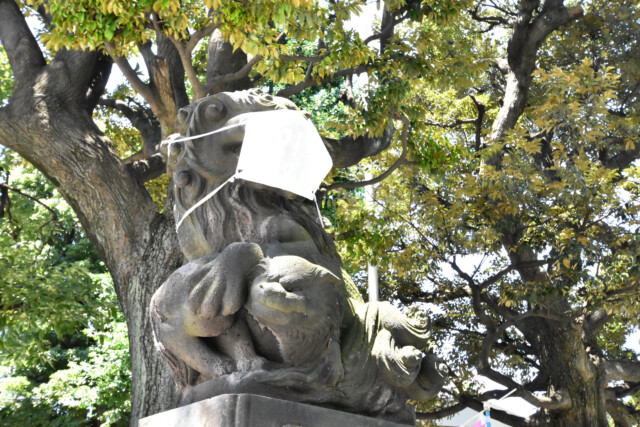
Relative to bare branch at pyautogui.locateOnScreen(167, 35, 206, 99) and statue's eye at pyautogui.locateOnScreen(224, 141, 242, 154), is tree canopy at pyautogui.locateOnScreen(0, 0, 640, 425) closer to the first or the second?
bare branch at pyautogui.locateOnScreen(167, 35, 206, 99)

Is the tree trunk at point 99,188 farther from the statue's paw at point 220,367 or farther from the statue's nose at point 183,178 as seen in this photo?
the statue's paw at point 220,367

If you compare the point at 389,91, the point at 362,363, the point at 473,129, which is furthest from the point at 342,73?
the point at 473,129

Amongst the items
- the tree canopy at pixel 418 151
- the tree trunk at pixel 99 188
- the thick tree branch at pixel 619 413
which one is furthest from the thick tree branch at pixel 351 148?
the thick tree branch at pixel 619 413

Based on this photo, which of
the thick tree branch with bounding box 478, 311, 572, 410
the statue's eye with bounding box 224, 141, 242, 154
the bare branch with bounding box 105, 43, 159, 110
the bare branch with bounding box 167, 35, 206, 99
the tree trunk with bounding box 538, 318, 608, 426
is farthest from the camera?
the tree trunk with bounding box 538, 318, 608, 426

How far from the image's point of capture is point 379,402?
2.78 meters

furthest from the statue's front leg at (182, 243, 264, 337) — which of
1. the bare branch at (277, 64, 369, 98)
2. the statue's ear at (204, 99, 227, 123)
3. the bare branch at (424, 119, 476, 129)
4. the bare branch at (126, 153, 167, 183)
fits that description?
the bare branch at (424, 119, 476, 129)

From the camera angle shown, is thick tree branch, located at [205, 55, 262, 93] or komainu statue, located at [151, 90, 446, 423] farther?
thick tree branch, located at [205, 55, 262, 93]

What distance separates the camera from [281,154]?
9.97ft

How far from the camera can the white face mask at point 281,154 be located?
2945 millimetres

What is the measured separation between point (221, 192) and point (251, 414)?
1016 mm

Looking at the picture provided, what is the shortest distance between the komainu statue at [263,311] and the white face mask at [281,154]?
62 mm

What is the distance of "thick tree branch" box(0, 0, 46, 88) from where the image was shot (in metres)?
6.11

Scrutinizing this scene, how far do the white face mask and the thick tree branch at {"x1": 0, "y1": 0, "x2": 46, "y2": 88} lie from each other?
12.1ft

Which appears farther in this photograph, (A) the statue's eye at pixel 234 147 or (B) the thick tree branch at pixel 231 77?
(B) the thick tree branch at pixel 231 77
